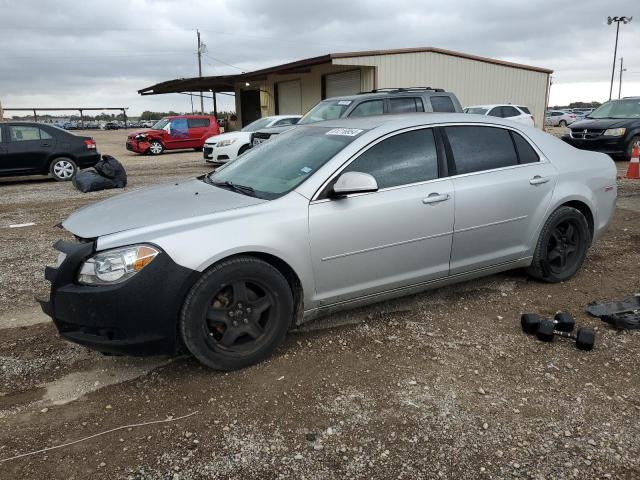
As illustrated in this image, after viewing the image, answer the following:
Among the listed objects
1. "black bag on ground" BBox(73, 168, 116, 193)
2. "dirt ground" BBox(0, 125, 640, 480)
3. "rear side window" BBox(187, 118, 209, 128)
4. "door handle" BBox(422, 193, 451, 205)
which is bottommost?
"dirt ground" BBox(0, 125, 640, 480)

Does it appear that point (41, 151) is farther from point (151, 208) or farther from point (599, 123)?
point (599, 123)

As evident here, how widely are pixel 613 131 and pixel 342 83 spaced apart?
11.7 metres

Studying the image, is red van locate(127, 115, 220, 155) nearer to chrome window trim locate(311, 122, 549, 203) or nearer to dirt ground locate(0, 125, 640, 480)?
dirt ground locate(0, 125, 640, 480)

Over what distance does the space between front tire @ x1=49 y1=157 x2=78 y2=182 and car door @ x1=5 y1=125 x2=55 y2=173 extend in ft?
0.58

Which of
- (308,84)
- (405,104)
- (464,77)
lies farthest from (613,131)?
(308,84)

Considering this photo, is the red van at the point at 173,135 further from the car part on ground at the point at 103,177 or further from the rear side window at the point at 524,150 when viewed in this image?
the rear side window at the point at 524,150

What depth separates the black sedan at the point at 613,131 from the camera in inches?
538

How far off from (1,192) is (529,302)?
11302 mm

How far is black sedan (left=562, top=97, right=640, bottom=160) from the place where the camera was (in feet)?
44.9

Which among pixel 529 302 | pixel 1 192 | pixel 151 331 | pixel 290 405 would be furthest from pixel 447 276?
pixel 1 192

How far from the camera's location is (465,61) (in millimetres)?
22375

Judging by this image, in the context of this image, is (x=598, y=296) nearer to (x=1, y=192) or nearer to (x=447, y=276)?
(x=447, y=276)

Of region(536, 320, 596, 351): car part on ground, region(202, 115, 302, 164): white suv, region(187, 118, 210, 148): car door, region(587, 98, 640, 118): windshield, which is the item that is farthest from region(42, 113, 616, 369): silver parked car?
region(187, 118, 210, 148): car door

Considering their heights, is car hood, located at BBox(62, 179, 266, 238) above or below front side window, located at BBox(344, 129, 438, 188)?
below
